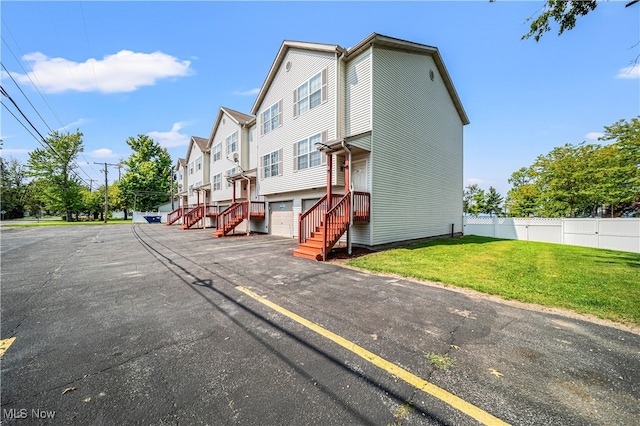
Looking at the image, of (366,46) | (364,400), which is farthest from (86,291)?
(366,46)

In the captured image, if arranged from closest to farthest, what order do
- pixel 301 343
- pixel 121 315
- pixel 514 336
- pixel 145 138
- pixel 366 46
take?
1. pixel 301 343
2. pixel 514 336
3. pixel 121 315
4. pixel 366 46
5. pixel 145 138

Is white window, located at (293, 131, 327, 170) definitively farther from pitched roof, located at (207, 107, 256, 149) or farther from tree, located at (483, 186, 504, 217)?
tree, located at (483, 186, 504, 217)

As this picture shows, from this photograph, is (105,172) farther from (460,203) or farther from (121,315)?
(460,203)

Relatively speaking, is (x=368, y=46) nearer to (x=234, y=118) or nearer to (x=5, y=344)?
(x=5, y=344)

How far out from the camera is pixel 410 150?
12.0m

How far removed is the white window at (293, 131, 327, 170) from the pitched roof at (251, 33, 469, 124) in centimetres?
371

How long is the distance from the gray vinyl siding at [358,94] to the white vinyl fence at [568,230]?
1342 cm

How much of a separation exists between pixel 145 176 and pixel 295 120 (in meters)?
40.1

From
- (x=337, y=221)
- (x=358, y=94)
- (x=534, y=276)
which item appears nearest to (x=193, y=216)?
(x=337, y=221)

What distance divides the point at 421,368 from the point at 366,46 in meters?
11.5

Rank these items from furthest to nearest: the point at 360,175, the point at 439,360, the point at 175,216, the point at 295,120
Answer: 1. the point at 175,216
2. the point at 295,120
3. the point at 360,175
4. the point at 439,360

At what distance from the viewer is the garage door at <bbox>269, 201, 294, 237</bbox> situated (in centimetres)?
1485

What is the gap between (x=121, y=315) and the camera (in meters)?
4.06

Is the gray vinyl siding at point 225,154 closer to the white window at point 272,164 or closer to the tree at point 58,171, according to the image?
the white window at point 272,164
